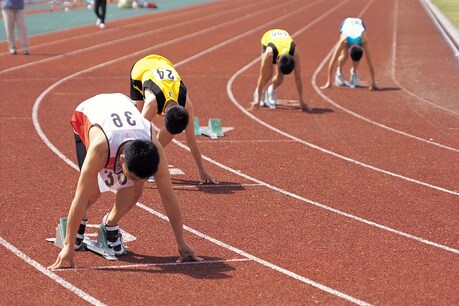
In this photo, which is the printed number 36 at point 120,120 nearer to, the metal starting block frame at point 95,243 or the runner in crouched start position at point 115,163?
the runner in crouched start position at point 115,163

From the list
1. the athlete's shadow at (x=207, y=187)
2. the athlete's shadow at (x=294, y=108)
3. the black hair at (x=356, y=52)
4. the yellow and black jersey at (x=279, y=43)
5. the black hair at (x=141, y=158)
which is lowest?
the athlete's shadow at (x=294, y=108)

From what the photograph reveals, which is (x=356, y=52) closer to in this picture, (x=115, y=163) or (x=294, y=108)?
(x=294, y=108)

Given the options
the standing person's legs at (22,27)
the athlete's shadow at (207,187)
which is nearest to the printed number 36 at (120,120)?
the athlete's shadow at (207,187)

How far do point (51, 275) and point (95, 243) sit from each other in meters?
0.73

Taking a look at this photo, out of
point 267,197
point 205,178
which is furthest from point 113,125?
point 205,178

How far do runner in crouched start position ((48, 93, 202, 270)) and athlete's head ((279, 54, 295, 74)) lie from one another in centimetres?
695

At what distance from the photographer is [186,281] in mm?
6988

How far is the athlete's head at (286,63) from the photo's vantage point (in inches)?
551

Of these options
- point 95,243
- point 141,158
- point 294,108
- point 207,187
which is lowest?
point 294,108

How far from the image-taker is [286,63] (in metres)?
14.0

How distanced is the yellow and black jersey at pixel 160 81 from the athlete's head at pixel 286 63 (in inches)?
177

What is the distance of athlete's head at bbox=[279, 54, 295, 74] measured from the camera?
1400cm

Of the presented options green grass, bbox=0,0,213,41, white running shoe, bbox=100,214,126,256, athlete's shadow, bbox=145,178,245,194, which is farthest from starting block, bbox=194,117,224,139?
green grass, bbox=0,0,213,41

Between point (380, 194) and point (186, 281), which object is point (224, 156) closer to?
point (380, 194)
